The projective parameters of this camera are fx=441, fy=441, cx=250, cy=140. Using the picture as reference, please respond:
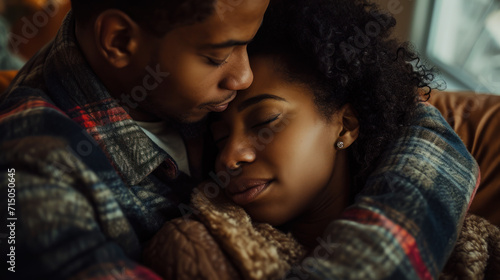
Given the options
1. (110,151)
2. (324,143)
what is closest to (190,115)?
(110,151)

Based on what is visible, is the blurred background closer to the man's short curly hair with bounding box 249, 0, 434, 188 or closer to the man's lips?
the man's short curly hair with bounding box 249, 0, 434, 188

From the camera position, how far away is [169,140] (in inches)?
42.6

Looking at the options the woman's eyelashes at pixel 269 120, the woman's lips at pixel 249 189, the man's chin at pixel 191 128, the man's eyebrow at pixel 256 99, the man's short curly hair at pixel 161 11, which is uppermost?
the man's short curly hair at pixel 161 11

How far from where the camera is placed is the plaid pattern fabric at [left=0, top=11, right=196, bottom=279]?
62cm

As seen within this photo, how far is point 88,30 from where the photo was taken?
871 millimetres

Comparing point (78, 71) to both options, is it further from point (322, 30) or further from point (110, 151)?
point (322, 30)

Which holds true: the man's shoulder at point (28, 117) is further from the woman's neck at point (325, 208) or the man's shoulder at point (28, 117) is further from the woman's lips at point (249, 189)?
the woman's neck at point (325, 208)

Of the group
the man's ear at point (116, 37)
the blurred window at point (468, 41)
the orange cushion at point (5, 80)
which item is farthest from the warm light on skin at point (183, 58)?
the blurred window at point (468, 41)

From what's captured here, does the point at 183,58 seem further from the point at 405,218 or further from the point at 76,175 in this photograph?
the point at 405,218

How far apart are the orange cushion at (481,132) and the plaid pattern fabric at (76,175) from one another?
30.3 inches

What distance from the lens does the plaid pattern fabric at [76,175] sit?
2.02ft

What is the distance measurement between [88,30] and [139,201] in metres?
0.35

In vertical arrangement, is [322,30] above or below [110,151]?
above

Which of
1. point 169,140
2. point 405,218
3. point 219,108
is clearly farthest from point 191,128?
point 405,218
